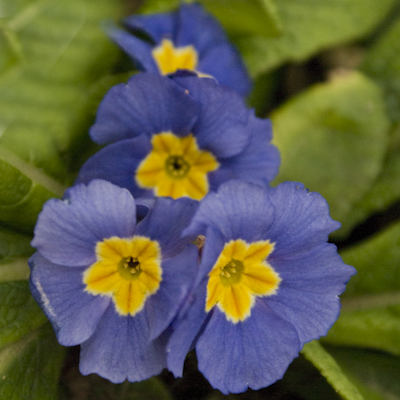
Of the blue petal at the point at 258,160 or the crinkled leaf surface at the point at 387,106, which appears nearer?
the blue petal at the point at 258,160

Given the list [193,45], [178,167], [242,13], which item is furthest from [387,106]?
[178,167]

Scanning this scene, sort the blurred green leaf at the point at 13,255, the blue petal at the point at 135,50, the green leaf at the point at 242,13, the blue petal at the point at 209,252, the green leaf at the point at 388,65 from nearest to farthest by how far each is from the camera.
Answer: the blue petal at the point at 209,252 → the blurred green leaf at the point at 13,255 → the blue petal at the point at 135,50 → the green leaf at the point at 242,13 → the green leaf at the point at 388,65

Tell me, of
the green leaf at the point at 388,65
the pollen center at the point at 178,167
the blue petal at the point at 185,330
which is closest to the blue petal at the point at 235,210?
the blue petal at the point at 185,330

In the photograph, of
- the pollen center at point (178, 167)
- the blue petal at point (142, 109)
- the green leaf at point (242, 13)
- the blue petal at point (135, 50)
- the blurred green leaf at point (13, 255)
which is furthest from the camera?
the green leaf at point (242, 13)

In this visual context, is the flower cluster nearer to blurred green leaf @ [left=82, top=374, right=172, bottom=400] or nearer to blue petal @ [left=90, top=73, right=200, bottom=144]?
blue petal @ [left=90, top=73, right=200, bottom=144]

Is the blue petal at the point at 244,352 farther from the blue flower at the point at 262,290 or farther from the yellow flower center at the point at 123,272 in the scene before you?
the yellow flower center at the point at 123,272

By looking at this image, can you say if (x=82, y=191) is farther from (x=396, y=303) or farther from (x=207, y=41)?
(x=396, y=303)

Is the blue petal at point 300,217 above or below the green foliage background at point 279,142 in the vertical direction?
above

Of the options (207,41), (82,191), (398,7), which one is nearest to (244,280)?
(82,191)
